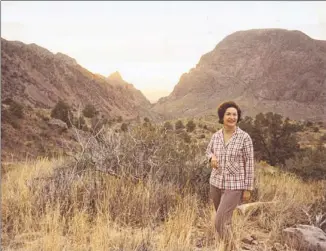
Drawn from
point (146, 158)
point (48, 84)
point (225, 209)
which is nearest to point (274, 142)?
point (146, 158)

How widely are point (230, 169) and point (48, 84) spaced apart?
56339 mm

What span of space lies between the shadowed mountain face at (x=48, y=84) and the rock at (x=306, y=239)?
3154 centimetres

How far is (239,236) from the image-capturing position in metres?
4.64

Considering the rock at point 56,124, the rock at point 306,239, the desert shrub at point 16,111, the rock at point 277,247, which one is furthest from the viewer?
the rock at point 56,124

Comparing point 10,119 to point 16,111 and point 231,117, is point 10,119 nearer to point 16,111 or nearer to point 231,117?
point 16,111

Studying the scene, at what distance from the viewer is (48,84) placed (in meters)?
58.0

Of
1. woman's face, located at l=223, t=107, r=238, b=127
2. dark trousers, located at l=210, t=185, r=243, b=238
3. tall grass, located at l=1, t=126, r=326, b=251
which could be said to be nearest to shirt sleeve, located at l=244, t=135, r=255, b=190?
dark trousers, located at l=210, t=185, r=243, b=238

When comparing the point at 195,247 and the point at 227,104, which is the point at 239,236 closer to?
the point at 195,247

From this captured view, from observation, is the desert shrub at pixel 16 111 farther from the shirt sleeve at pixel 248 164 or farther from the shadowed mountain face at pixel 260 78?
the shadowed mountain face at pixel 260 78

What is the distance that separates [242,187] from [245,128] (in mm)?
18838

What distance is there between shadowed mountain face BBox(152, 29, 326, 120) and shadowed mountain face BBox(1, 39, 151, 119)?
15.6m

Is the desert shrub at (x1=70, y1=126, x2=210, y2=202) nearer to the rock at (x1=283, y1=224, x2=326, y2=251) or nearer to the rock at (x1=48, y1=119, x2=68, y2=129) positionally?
the rock at (x1=283, y1=224, x2=326, y2=251)

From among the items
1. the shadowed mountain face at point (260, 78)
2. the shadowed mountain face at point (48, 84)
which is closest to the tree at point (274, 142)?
the shadowed mountain face at point (48, 84)

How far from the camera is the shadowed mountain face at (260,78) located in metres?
94.5
